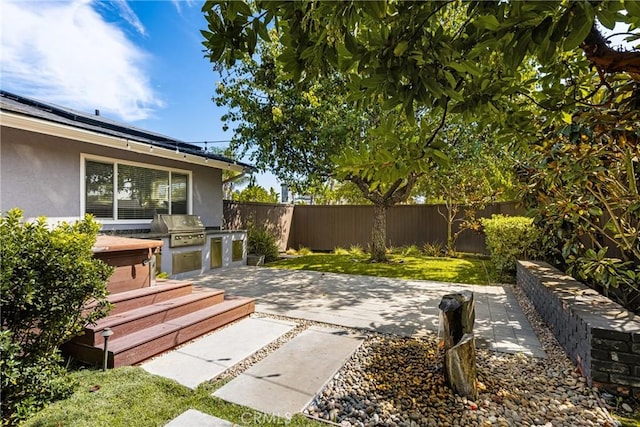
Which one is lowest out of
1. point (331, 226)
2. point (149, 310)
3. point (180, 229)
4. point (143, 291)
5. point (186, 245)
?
point (149, 310)

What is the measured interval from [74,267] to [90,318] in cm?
53

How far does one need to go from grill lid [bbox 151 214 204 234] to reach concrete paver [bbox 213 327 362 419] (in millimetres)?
4827

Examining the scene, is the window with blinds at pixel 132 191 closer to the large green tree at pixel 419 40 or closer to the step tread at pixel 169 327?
the step tread at pixel 169 327

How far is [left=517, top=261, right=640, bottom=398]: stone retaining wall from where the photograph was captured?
8.74 feet

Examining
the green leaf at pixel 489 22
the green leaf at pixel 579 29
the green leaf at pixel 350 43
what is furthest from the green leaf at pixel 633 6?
the green leaf at pixel 350 43

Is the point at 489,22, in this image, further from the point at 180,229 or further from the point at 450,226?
the point at 450,226

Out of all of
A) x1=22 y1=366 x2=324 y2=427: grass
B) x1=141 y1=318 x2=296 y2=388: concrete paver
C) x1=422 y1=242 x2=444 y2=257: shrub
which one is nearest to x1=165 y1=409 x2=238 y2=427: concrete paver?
x1=22 y1=366 x2=324 y2=427: grass

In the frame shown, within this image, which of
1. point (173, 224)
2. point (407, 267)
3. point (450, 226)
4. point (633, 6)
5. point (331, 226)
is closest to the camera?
point (633, 6)

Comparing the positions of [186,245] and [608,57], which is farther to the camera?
[186,245]

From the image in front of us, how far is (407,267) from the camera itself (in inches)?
363

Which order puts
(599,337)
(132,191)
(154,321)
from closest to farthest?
(599,337) → (154,321) → (132,191)

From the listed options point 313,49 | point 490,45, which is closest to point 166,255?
point 313,49

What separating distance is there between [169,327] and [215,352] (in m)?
0.68

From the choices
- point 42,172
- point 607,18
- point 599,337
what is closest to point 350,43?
point 607,18
